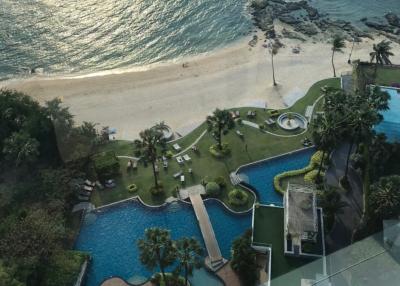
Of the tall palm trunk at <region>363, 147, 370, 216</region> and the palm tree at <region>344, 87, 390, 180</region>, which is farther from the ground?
the palm tree at <region>344, 87, 390, 180</region>

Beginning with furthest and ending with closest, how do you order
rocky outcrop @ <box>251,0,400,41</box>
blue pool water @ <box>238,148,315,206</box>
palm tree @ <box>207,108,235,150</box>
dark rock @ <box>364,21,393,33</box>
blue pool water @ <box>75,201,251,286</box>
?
dark rock @ <box>364,21,393,33</box> < rocky outcrop @ <box>251,0,400,41</box> < palm tree @ <box>207,108,235,150</box> < blue pool water @ <box>238,148,315,206</box> < blue pool water @ <box>75,201,251,286</box>

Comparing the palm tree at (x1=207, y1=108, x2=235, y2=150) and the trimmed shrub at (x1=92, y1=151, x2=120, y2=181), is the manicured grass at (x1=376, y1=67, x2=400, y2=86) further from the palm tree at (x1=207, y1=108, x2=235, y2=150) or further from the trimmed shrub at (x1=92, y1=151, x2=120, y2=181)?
the trimmed shrub at (x1=92, y1=151, x2=120, y2=181)

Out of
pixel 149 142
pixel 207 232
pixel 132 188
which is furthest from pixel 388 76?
pixel 132 188

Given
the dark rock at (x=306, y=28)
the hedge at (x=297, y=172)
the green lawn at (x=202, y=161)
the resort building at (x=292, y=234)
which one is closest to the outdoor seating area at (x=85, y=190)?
the green lawn at (x=202, y=161)

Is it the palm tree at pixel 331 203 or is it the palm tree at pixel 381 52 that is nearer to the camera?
the palm tree at pixel 331 203

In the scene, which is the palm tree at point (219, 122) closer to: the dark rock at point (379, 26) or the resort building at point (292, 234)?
the resort building at point (292, 234)

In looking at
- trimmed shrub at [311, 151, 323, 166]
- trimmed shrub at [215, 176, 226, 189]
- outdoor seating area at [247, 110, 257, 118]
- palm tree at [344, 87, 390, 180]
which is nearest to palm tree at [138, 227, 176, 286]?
trimmed shrub at [215, 176, 226, 189]
